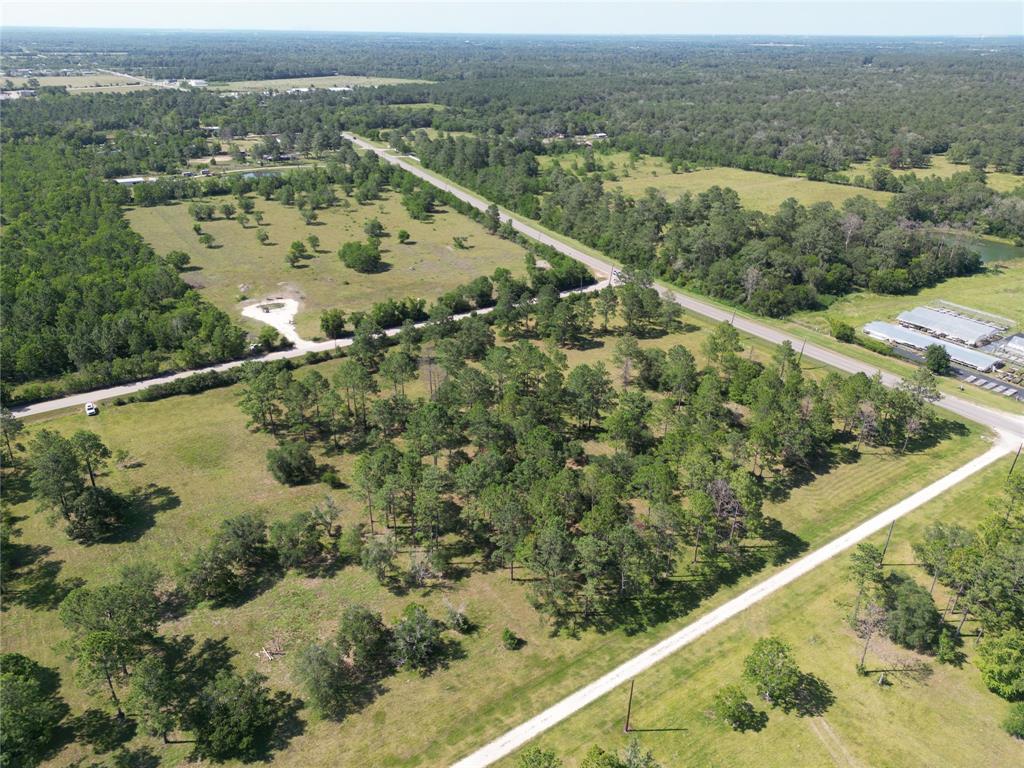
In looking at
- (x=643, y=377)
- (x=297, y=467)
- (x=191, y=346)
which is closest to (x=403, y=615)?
(x=297, y=467)

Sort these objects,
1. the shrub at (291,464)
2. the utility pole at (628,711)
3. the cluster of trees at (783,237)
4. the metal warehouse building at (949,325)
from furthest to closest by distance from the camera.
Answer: the cluster of trees at (783,237)
the metal warehouse building at (949,325)
the shrub at (291,464)
the utility pole at (628,711)

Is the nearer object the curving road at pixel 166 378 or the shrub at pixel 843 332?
the curving road at pixel 166 378

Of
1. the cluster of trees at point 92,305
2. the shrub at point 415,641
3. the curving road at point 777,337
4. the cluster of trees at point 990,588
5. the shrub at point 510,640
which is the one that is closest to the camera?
the cluster of trees at point 990,588

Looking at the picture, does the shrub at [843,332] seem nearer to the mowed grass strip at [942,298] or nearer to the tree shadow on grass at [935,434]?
the mowed grass strip at [942,298]

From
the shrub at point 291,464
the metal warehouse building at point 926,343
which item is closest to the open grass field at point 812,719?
the shrub at point 291,464

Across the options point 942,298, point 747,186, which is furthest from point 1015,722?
point 747,186

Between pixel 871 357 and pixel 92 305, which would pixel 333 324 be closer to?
pixel 92 305

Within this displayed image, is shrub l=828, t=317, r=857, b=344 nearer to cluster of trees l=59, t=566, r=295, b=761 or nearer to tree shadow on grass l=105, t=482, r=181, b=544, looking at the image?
cluster of trees l=59, t=566, r=295, b=761
